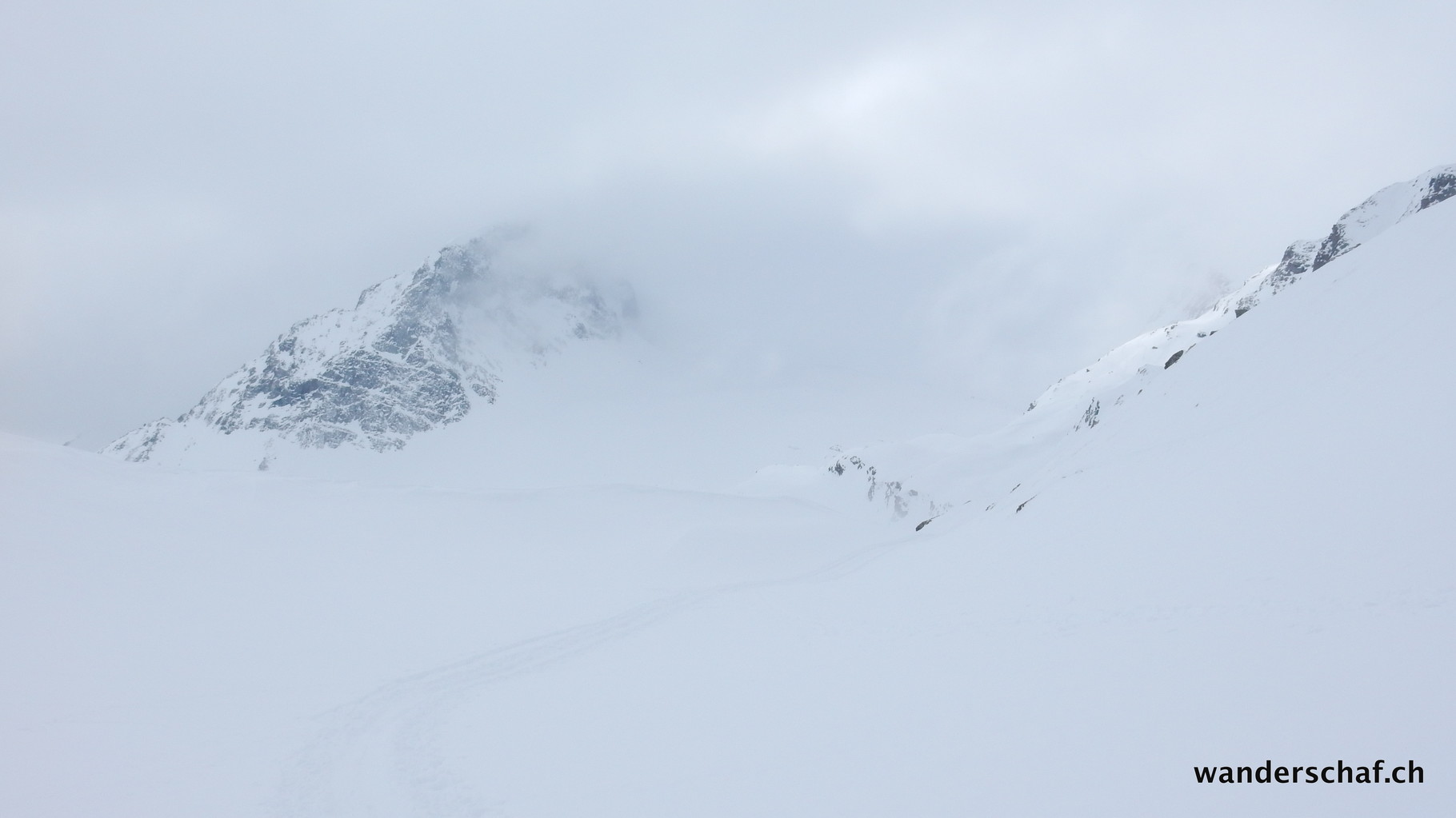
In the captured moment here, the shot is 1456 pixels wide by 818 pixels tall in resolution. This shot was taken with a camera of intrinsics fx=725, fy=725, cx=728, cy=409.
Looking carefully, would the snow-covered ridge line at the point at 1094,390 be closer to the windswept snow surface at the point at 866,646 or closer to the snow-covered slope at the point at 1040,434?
the snow-covered slope at the point at 1040,434

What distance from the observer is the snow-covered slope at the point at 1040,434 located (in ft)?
237

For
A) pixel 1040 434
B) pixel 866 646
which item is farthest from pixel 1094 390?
pixel 866 646

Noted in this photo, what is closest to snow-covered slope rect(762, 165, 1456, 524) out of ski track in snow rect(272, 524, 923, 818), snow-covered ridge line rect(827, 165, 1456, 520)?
snow-covered ridge line rect(827, 165, 1456, 520)

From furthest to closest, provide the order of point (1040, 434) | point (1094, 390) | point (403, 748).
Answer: point (1094, 390) < point (1040, 434) < point (403, 748)

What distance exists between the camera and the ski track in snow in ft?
41.4

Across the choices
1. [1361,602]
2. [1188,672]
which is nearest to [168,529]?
[1188,672]

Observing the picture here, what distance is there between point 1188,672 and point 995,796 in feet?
13.1

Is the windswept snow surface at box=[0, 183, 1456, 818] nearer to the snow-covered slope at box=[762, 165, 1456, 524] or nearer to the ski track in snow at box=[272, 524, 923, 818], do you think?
the ski track in snow at box=[272, 524, 923, 818]

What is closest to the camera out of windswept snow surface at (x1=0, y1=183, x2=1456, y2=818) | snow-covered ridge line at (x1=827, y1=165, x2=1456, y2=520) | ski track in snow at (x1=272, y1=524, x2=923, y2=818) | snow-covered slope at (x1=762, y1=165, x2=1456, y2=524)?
windswept snow surface at (x1=0, y1=183, x2=1456, y2=818)

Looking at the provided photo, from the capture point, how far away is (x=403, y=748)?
15266 millimetres

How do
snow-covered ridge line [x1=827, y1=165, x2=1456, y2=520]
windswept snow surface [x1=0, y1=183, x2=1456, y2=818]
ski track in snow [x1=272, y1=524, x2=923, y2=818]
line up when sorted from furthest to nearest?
snow-covered ridge line [x1=827, y1=165, x2=1456, y2=520] < ski track in snow [x1=272, y1=524, x2=923, y2=818] < windswept snow surface [x1=0, y1=183, x2=1456, y2=818]

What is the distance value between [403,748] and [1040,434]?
82.3 metres

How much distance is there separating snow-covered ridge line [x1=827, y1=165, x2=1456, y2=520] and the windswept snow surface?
113 ft

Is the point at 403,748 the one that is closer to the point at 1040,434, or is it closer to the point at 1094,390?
the point at 1040,434
